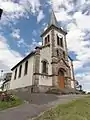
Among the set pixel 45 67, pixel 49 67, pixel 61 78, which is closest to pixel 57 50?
pixel 49 67

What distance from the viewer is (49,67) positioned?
23641mm

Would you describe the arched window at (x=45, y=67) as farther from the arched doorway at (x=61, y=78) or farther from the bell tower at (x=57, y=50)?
the arched doorway at (x=61, y=78)

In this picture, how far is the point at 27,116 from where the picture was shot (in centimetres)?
856

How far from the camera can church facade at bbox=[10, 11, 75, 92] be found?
21.9 m

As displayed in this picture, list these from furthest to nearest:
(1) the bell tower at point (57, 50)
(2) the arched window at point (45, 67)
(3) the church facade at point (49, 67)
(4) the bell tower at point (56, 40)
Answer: (4) the bell tower at point (56, 40)
(1) the bell tower at point (57, 50)
(2) the arched window at point (45, 67)
(3) the church facade at point (49, 67)

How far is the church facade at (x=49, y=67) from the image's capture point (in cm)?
2186

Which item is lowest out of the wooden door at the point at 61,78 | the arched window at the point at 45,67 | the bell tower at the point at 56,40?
the wooden door at the point at 61,78

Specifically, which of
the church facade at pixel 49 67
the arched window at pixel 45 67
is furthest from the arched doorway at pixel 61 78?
the arched window at pixel 45 67

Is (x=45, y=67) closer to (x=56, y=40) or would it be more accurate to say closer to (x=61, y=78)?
(x=61, y=78)

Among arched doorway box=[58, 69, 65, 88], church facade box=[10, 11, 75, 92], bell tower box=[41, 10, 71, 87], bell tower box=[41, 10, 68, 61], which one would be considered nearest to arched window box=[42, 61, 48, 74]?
church facade box=[10, 11, 75, 92]

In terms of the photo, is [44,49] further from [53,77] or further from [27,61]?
[53,77]

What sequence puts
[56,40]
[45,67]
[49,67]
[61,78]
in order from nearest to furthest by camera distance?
1. [45,67]
2. [49,67]
3. [61,78]
4. [56,40]

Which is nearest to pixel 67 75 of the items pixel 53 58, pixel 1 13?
pixel 53 58

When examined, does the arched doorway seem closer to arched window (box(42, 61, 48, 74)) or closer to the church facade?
the church facade
